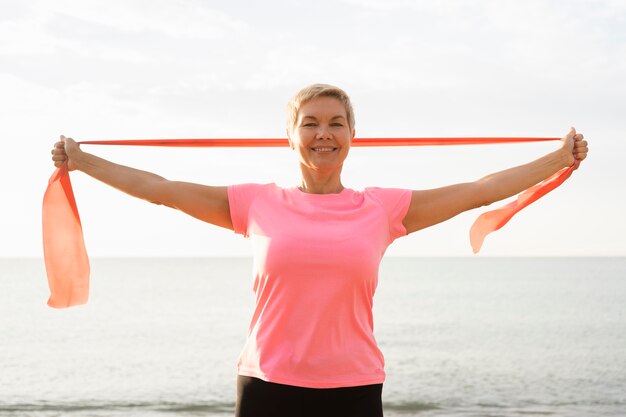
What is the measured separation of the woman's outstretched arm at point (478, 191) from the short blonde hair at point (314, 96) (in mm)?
424

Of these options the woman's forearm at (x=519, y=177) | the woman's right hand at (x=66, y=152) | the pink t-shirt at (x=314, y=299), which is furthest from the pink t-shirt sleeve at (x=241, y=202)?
the woman's forearm at (x=519, y=177)

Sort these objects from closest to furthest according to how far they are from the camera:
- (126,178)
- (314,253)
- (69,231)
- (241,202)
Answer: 1. (314,253)
2. (241,202)
3. (126,178)
4. (69,231)

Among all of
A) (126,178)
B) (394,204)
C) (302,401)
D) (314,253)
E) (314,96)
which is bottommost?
(302,401)

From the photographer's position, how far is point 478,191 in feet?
10.1

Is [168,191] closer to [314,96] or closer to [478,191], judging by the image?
[314,96]

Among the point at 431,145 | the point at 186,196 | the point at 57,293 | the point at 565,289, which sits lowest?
the point at 565,289

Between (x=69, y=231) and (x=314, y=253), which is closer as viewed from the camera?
(x=314, y=253)

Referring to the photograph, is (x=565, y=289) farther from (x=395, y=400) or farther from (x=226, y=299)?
(x=395, y=400)

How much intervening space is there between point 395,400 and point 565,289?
152ft

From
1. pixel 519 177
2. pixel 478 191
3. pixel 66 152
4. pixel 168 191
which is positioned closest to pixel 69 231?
pixel 66 152

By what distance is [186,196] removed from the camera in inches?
116

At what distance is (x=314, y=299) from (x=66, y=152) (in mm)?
1348

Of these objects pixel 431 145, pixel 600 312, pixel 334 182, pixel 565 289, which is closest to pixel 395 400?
pixel 431 145

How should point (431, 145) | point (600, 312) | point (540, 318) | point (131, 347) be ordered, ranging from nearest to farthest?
1. point (431, 145)
2. point (131, 347)
3. point (540, 318)
4. point (600, 312)
